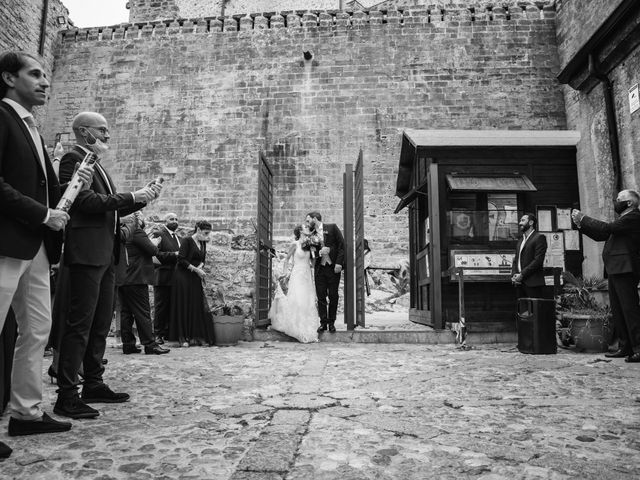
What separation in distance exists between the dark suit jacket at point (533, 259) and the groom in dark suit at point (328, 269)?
2.51 metres

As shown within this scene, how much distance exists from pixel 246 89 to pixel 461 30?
6.47 m

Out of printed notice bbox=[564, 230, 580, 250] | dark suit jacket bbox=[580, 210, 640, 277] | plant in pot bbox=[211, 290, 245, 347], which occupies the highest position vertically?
printed notice bbox=[564, 230, 580, 250]

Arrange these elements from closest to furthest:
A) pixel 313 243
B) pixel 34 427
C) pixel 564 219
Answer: pixel 34 427 < pixel 564 219 < pixel 313 243

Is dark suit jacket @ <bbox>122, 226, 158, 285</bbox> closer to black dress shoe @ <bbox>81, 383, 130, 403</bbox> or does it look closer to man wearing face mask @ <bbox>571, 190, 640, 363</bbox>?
black dress shoe @ <bbox>81, 383, 130, 403</bbox>

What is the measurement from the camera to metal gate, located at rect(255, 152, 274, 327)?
7.22 meters

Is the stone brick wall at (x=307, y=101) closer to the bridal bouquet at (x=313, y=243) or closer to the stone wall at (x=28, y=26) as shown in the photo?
the stone wall at (x=28, y=26)

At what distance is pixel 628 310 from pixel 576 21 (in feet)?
34.3

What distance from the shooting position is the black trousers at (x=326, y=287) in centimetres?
727

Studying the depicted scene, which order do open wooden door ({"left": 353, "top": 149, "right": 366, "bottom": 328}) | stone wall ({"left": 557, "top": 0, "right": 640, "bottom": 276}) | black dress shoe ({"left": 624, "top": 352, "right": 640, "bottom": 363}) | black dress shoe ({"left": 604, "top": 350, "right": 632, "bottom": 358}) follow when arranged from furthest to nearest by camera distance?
open wooden door ({"left": 353, "top": 149, "right": 366, "bottom": 328})
stone wall ({"left": 557, "top": 0, "right": 640, "bottom": 276})
black dress shoe ({"left": 604, "top": 350, "right": 632, "bottom": 358})
black dress shoe ({"left": 624, "top": 352, "right": 640, "bottom": 363})

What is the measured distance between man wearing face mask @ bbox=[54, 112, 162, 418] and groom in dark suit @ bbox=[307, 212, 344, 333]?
427cm

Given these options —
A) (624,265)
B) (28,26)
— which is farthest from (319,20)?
(624,265)

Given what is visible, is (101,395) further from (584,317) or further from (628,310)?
(584,317)

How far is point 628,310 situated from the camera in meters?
5.06

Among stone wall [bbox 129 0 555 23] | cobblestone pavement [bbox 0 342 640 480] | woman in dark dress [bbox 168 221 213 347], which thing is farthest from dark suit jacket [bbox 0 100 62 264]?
stone wall [bbox 129 0 555 23]
